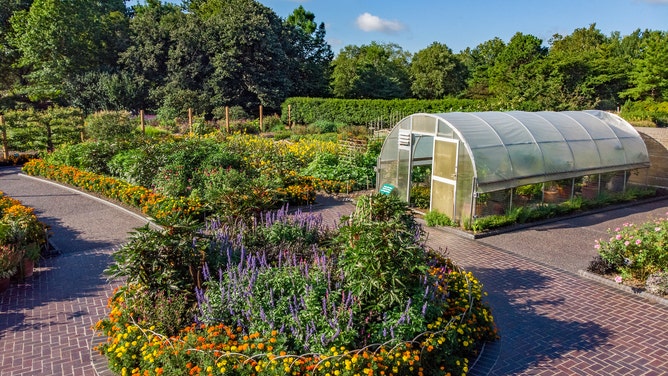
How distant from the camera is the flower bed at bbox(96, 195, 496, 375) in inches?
189

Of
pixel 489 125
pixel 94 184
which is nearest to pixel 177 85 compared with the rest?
pixel 94 184

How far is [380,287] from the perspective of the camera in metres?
5.29

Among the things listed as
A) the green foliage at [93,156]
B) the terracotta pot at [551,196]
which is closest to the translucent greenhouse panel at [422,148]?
the terracotta pot at [551,196]

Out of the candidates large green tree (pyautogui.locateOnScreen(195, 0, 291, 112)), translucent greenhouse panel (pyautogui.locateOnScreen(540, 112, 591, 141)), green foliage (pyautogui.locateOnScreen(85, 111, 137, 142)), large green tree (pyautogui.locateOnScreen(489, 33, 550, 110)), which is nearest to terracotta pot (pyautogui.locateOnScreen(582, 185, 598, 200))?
translucent greenhouse panel (pyautogui.locateOnScreen(540, 112, 591, 141))

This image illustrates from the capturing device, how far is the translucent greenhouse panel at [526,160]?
1159cm

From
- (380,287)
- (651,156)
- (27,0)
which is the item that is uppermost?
(27,0)

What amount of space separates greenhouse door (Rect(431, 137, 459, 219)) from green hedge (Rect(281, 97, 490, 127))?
2077 centimetres

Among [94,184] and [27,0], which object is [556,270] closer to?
[94,184]

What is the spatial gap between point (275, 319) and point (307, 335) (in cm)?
49

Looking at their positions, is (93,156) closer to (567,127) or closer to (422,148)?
(422,148)

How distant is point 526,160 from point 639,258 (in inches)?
172

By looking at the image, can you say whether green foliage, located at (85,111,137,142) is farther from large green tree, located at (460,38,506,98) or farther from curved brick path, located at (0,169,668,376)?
large green tree, located at (460,38,506,98)

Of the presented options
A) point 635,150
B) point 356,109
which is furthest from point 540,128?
point 356,109

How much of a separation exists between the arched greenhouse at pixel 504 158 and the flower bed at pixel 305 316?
180 inches
